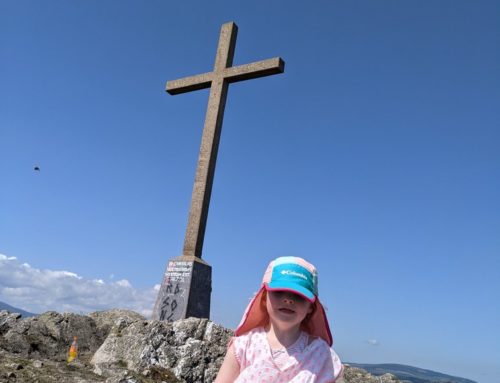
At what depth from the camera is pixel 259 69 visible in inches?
481

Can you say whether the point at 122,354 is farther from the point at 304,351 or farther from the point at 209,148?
the point at 209,148

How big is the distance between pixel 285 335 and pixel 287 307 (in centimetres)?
24

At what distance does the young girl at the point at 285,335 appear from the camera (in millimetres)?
2672

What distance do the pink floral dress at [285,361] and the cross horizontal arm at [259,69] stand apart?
10.2 m

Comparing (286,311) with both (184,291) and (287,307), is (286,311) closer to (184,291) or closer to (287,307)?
(287,307)

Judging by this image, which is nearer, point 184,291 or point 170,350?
point 170,350

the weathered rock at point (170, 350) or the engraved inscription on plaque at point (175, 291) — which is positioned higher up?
the engraved inscription on plaque at point (175, 291)

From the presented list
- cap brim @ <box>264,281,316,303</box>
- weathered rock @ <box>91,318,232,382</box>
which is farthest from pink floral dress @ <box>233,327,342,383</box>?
weathered rock @ <box>91,318,232,382</box>

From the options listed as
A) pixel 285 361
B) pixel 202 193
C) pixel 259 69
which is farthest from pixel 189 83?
pixel 285 361

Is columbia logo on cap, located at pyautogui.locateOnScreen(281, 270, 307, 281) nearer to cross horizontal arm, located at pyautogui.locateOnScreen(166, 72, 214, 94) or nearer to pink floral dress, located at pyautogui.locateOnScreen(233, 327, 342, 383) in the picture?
pink floral dress, located at pyautogui.locateOnScreen(233, 327, 342, 383)

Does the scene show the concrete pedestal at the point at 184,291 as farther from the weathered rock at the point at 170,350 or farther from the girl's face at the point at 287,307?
the girl's face at the point at 287,307

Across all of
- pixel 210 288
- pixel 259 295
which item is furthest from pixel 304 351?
pixel 210 288

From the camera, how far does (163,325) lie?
672 cm

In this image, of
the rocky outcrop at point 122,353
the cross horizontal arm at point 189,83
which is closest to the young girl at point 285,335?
the rocky outcrop at point 122,353
